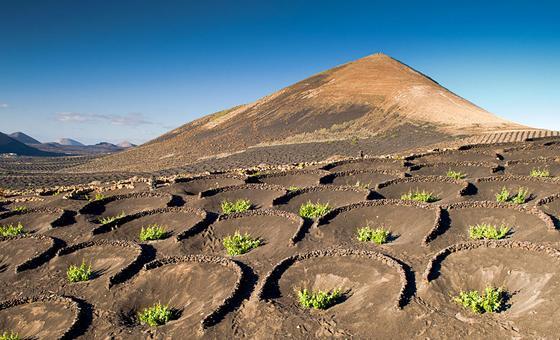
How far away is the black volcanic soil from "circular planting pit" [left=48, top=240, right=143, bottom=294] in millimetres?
49

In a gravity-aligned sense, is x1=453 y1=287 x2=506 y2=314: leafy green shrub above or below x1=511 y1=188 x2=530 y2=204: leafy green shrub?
below

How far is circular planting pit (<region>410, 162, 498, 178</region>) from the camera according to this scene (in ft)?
62.8

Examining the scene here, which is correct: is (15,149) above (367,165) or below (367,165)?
above

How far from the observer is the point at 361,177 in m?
19.8

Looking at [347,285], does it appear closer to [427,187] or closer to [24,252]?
[427,187]

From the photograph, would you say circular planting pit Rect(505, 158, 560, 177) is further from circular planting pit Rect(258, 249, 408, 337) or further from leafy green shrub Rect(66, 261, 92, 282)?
leafy green shrub Rect(66, 261, 92, 282)

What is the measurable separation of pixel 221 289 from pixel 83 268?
4.60 meters

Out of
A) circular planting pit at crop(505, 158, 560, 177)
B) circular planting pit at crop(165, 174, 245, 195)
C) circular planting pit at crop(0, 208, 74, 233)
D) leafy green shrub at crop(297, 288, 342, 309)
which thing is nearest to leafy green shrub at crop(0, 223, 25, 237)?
circular planting pit at crop(0, 208, 74, 233)

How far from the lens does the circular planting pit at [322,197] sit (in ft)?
52.3

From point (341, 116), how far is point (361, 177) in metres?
34.1

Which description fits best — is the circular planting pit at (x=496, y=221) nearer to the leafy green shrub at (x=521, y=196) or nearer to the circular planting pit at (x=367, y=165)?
the leafy green shrub at (x=521, y=196)

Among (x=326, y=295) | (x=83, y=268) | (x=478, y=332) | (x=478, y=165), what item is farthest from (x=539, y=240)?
(x=83, y=268)

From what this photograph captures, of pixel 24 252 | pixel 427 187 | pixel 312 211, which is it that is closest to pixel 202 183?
pixel 312 211

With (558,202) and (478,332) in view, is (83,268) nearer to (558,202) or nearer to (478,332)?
(478,332)
